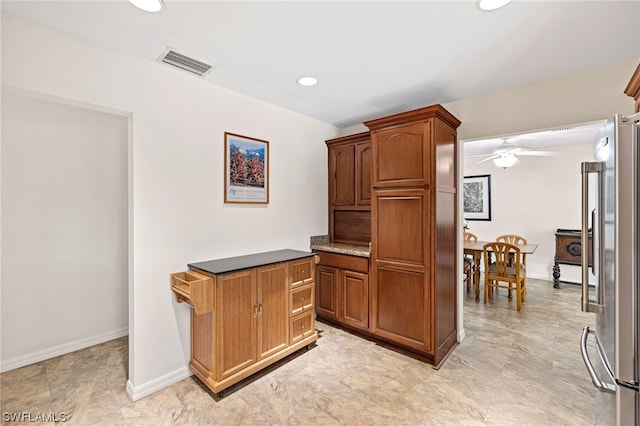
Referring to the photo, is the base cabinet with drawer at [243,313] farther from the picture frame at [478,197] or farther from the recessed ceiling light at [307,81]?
the picture frame at [478,197]

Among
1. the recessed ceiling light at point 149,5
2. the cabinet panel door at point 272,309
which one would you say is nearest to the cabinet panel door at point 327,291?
the cabinet panel door at point 272,309

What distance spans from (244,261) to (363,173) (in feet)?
5.94

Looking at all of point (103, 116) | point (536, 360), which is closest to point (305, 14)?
point (103, 116)

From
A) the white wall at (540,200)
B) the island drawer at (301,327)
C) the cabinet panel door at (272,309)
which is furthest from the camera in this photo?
the white wall at (540,200)

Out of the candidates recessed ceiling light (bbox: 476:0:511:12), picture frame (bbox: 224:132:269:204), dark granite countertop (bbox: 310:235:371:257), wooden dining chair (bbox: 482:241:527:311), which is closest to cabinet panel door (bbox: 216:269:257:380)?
picture frame (bbox: 224:132:269:204)

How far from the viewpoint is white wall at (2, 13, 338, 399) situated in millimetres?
1796

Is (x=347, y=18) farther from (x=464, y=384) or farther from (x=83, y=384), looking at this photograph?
(x=83, y=384)

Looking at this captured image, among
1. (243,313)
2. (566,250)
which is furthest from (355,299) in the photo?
(566,250)

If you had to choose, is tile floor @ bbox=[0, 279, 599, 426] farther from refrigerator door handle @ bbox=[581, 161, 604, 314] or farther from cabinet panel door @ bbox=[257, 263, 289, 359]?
refrigerator door handle @ bbox=[581, 161, 604, 314]

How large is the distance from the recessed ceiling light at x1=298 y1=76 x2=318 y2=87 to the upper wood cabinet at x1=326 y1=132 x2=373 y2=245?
103 cm

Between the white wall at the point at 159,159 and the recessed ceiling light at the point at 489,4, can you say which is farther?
the white wall at the point at 159,159

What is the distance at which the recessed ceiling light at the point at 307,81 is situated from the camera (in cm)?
253

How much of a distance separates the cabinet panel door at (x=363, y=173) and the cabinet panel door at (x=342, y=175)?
0.28ft

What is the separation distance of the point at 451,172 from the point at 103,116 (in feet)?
12.1
